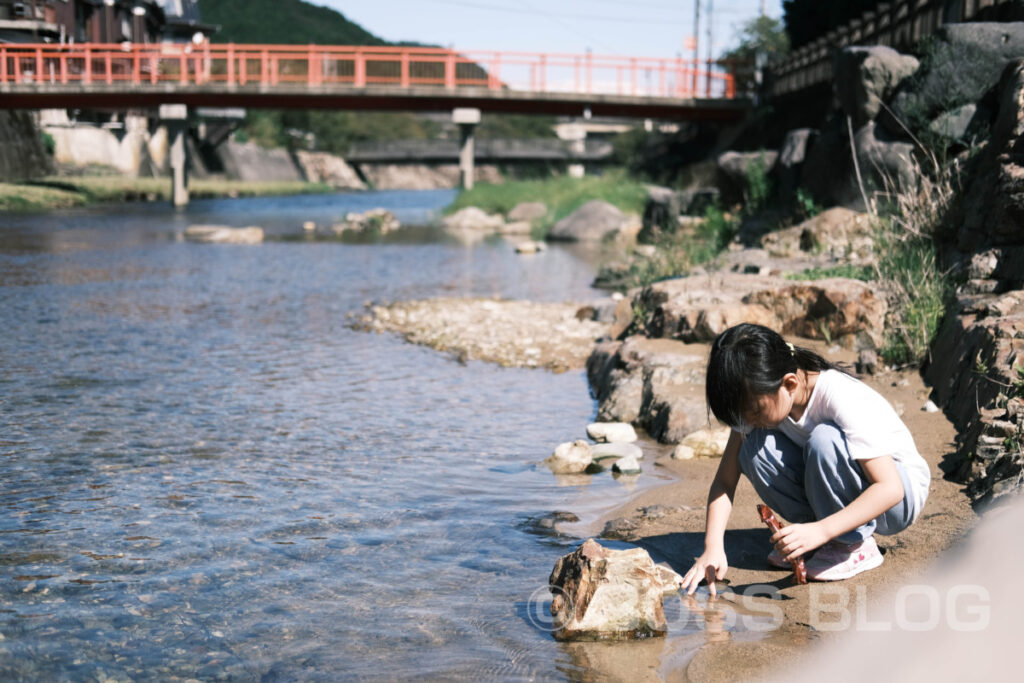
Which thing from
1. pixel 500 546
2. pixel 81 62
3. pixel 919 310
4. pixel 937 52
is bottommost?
pixel 500 546

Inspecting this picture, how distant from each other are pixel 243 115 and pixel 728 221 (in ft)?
153

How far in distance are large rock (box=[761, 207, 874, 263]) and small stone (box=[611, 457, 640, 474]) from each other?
538 centimetres

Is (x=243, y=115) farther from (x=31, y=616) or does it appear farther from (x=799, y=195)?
(x=31, y=616)

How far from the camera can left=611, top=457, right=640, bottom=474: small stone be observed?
17.9 ft

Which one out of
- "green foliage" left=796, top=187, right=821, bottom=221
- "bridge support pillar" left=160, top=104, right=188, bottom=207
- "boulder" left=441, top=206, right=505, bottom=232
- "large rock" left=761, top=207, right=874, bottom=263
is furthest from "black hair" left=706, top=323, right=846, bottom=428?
"bridge support pillar" left=160, top=104, right=188, bottom=207

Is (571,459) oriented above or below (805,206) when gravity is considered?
below

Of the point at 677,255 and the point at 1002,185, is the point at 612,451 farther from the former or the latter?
the point at 677,255

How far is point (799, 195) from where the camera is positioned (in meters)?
13.9

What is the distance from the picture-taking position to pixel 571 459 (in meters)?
5.59

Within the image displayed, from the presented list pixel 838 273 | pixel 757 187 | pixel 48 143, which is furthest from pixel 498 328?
pixel 48 143

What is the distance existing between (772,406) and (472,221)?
28.9 m

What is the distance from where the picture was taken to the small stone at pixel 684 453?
5672mm

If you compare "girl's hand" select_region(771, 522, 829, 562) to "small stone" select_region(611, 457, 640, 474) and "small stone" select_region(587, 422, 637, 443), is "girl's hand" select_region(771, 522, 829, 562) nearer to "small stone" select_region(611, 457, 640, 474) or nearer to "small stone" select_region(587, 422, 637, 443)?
"small stone" select_region(611, 457, 640, 474)

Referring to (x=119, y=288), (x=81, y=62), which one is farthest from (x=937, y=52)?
(x=81, y=62)
